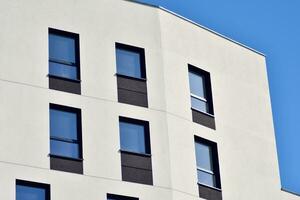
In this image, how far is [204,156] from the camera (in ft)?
171

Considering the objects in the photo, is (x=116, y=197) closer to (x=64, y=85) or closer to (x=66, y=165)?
(x=66, y=165)

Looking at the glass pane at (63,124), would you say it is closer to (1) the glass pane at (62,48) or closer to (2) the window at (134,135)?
(2) the window at (134,135)

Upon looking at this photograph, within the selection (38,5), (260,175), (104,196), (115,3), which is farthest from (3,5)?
(260,175)

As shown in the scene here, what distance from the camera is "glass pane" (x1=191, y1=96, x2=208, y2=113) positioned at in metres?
52.9

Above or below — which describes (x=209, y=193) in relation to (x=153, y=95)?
below

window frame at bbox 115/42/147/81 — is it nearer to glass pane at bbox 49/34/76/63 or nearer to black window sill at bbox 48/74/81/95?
glass pane at bbox 49/34/76/63

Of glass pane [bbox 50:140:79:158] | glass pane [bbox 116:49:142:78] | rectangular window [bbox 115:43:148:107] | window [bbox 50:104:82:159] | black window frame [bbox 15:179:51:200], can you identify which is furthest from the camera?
glass pane [bbox 116:49:142:78]

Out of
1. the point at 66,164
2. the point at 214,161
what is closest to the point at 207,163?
the point at 214,161

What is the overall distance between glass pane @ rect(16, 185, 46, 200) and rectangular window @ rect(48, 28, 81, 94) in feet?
14.4

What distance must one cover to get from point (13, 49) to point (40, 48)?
1.22m

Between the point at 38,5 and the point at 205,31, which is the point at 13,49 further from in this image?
the point at 205,31

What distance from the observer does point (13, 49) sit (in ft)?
160

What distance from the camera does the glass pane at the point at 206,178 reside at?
5141 cm

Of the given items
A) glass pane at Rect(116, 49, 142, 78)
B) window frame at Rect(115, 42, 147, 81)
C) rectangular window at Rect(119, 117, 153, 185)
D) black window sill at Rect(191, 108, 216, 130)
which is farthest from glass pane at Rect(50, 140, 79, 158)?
black window sill at Rect(191, 108, 216, 130)
